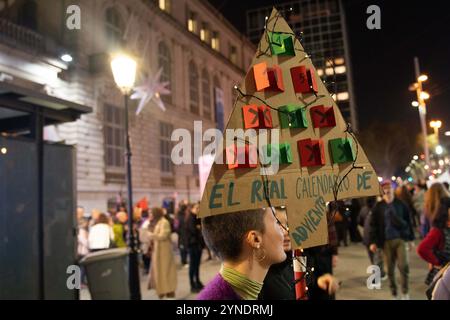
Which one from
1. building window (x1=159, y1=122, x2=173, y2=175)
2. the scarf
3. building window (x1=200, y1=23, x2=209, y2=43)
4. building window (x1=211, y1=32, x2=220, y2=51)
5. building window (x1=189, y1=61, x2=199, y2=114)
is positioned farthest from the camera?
building window (x1=211, y1=32, x2=220, y2=51)

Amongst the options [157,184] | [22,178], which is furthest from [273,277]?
[157,184]

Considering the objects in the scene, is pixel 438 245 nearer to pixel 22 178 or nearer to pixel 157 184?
pixel 22 178

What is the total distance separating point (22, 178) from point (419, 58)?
4858 millimetres

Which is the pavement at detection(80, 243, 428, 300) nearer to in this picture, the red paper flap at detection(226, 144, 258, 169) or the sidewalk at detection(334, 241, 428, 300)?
the sidewalk at detection(334, 241, 428, 300)

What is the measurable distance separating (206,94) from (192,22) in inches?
216

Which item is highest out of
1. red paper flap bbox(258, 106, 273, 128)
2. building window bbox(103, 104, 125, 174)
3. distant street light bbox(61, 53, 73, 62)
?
distant street light bbox(61, 53, 73, 62)

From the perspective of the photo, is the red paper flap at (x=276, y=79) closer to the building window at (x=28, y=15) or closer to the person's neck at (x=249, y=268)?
the person's neck at (x=249, y=268)

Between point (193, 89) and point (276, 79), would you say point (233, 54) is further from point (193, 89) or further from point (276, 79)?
point (276, 79)

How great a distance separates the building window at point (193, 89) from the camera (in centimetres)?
2806

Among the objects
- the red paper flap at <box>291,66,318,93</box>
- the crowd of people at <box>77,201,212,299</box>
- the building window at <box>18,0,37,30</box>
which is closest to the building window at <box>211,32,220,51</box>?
the building window at <box>18,0,37,30</box>

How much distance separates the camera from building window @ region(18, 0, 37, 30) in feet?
47.2

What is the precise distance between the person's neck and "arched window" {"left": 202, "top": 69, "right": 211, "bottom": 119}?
28.2 meters

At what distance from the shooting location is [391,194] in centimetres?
680

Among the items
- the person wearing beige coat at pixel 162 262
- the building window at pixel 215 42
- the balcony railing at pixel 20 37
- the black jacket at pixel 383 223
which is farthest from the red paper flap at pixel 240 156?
the building window at pixel 215 42
